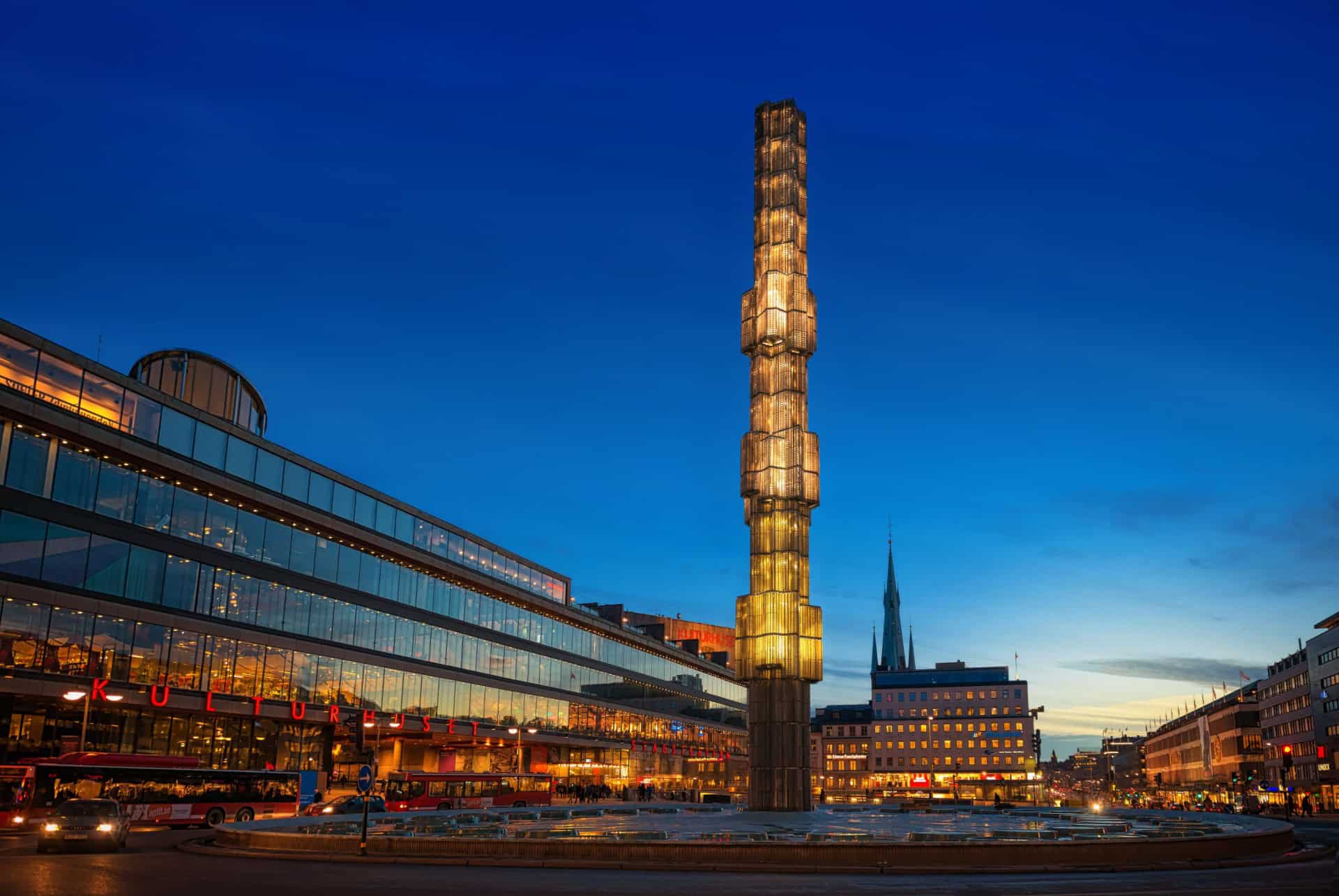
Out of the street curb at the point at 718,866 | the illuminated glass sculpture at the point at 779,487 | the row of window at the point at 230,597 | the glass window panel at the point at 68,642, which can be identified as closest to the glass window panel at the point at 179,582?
the row of window at the point at 230,597

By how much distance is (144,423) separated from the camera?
61.5 metres

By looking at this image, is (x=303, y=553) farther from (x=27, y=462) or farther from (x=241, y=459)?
(x=27, y=462)

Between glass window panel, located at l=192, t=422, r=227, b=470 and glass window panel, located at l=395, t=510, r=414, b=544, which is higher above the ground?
glass window panel, located at l=192, t=422, r=227, b=470

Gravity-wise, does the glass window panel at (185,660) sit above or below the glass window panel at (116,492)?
below

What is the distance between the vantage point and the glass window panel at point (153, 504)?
6166cm

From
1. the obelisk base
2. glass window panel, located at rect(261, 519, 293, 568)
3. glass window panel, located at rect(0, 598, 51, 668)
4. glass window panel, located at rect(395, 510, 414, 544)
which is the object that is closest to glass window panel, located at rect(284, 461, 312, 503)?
glass window panel, located at rect(261, 519, 293, 568)

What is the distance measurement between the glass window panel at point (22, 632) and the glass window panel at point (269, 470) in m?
17.3

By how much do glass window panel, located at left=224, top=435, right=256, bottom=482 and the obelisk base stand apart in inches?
1349

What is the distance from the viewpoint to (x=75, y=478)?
57375 millimetres

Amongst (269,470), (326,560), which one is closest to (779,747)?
(326,560)

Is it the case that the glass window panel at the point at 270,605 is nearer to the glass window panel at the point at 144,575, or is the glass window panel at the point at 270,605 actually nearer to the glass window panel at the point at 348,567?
the glass window panel at the point at 348,567

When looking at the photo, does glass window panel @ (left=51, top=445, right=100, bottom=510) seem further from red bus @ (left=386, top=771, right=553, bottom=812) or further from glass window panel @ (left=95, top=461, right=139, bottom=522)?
red bus @ (left=386, top=771, right=553, bottom=812)

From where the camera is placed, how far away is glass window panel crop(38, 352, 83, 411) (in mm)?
55656

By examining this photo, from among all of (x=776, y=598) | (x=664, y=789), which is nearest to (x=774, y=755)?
(x=776, y=598)
